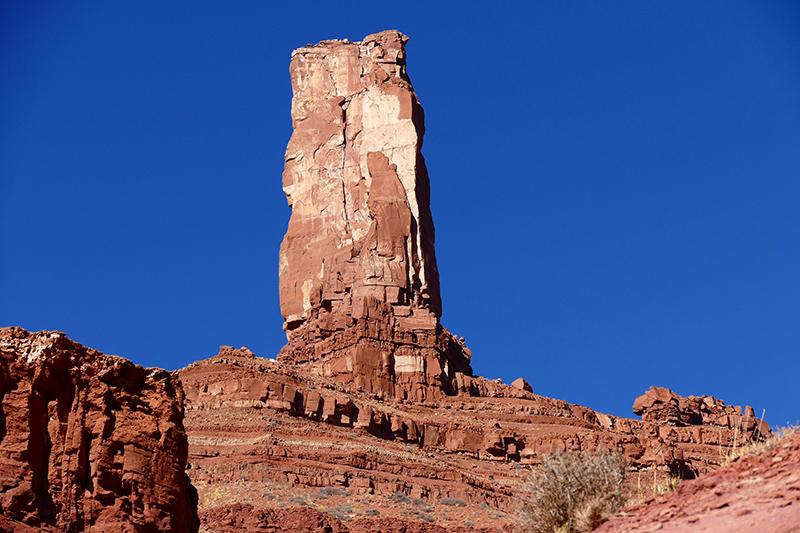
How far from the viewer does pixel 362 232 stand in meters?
74.6

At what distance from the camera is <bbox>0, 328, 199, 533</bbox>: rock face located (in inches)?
821

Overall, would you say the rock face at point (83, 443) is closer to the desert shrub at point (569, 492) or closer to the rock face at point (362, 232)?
the desert shrub at point (569, 492)

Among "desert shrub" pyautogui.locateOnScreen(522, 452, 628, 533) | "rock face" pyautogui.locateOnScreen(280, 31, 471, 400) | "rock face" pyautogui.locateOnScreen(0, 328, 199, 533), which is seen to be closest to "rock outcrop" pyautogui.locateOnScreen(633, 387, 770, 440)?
"rock face" pyautogui.locateOnScreen(280, 31, 471, 400)

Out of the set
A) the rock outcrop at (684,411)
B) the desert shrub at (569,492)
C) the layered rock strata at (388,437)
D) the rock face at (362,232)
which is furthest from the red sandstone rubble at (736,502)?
the rock outcrop at (684,411)

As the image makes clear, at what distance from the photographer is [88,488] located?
21.8 m

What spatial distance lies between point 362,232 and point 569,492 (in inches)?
2009

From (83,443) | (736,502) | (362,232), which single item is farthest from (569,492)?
(362,232)

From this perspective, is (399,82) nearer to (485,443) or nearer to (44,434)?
(485,443)

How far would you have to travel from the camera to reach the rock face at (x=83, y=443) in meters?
20.9

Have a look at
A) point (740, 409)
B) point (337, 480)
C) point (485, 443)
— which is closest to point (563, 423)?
point (485, 443)

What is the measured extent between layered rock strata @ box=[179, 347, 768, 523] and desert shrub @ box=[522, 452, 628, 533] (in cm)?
1927

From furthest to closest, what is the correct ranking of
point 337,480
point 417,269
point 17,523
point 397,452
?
point 417,269 < point 397,452 < point 337,480 < point 17,523

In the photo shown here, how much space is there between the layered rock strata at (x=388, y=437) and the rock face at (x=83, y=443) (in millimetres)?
20038

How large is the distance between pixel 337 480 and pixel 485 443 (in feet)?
44.1
